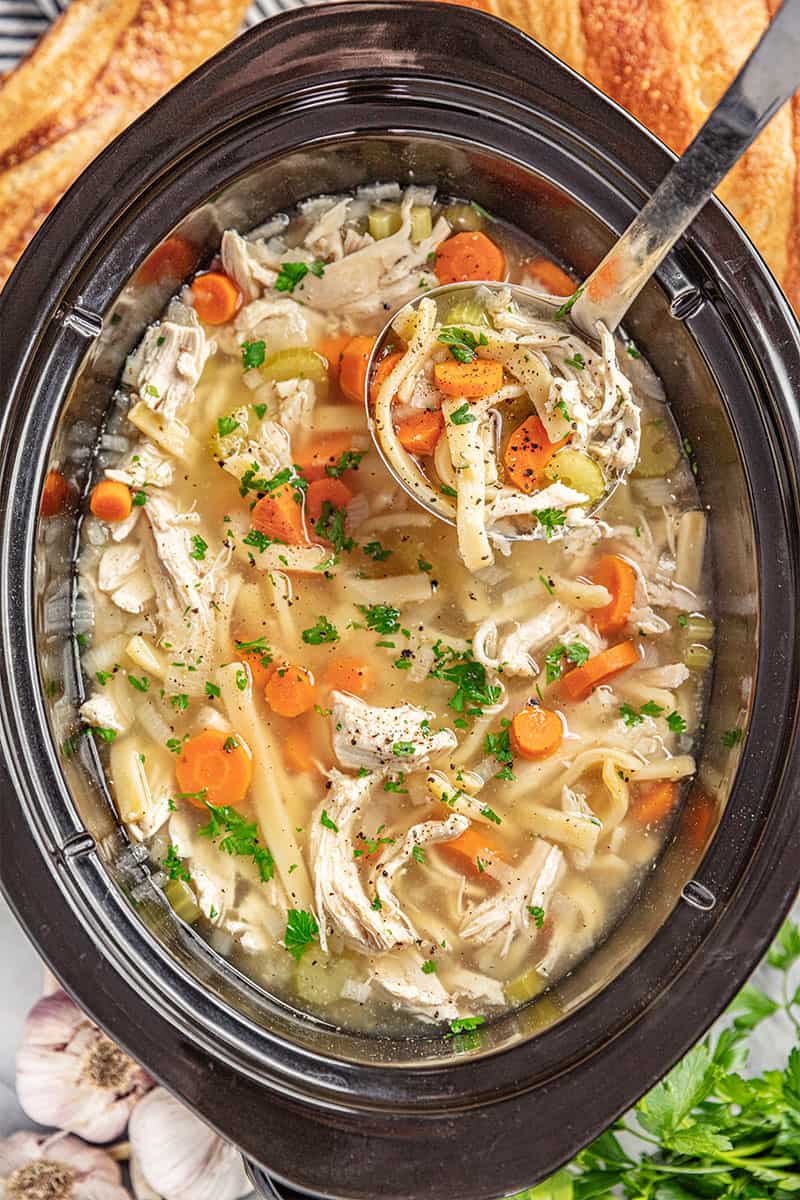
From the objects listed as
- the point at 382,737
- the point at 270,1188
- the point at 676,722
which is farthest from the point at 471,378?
the point at 270,1188

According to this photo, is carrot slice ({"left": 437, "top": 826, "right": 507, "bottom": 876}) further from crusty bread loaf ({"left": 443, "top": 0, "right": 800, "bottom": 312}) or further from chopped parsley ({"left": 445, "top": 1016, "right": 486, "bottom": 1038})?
crusty bread loaf ({"left": 443, "top": 0, "right": 800, "bottom": 312})

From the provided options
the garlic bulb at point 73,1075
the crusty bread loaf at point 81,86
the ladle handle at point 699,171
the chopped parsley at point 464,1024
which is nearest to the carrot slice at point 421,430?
the ladle handle at point 699,171

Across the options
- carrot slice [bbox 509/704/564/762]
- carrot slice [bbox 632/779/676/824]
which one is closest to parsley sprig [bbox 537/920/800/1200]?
carrot slice [bbox 632/779/676/824]

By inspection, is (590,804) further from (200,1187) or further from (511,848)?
(200,1187)

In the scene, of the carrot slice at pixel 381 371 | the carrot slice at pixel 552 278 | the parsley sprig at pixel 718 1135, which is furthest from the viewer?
the carrot slice at pixel 552 278

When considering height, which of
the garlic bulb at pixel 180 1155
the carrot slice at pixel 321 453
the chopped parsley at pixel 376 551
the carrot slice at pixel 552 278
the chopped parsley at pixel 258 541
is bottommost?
the garlic bulb at pixel 180 1155

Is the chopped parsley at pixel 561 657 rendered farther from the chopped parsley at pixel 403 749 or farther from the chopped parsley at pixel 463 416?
the chopped parsley at pixel 463 416
